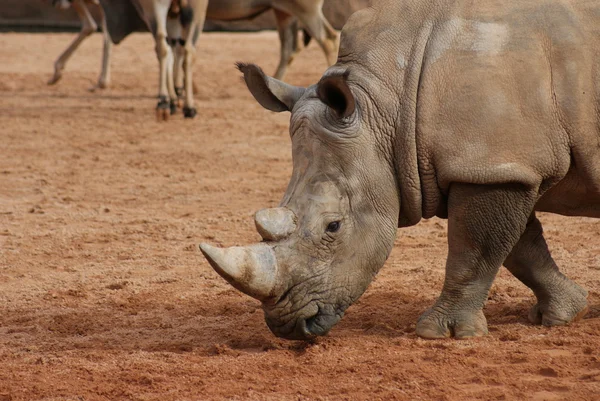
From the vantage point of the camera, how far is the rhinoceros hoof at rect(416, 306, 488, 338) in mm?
5289

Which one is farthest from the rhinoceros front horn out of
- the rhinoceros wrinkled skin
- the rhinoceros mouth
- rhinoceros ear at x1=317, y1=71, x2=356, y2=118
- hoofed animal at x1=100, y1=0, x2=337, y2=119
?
hoofed animal at x1=100, y1=0, x2=337, y2=119

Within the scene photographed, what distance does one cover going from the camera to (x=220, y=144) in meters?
11.8

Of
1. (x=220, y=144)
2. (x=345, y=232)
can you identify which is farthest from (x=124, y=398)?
(x=220, y=144)

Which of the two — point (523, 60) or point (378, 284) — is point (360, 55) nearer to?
point (523, 60)

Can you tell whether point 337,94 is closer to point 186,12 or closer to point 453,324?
point 453,324

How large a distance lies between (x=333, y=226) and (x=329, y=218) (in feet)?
0.16

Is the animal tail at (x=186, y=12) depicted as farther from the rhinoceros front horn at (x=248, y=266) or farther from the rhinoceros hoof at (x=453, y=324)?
the rhinoceros front horn at (x=248, y=266)

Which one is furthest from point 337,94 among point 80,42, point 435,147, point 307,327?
point 80,42

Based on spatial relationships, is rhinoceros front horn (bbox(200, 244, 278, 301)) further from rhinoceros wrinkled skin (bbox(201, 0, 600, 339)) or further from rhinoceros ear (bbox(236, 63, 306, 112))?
rhinoceros ear (bbox(236, 63, 306, 112))

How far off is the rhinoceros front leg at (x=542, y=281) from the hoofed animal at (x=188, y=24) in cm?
809

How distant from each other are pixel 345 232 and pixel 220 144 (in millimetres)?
6862

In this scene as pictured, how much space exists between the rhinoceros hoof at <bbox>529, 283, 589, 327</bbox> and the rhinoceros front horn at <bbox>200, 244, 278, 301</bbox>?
5.09 feet

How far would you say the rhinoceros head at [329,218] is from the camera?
500 cm

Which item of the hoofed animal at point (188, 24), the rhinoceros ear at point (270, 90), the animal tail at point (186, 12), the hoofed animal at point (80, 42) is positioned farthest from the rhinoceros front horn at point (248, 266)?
the hoofed animal at point (80, 42)
